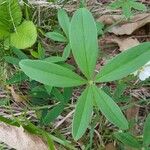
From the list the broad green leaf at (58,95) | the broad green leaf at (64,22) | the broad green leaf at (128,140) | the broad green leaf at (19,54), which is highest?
the broad green leaf at (64,22)

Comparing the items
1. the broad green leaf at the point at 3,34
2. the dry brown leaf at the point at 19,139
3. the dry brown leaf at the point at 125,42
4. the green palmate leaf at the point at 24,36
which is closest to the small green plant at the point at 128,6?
the dry brown leaf at the point at 125,42

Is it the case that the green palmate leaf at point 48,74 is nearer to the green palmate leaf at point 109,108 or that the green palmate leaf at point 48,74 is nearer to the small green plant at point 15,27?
the green palmate leaf at point 109,108

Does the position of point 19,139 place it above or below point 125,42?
below

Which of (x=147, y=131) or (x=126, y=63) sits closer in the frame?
(x=126, y=63)

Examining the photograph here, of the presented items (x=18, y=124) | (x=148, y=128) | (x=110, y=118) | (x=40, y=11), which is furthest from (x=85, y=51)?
(x=40, y=11)

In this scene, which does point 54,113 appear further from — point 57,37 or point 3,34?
point 3,34

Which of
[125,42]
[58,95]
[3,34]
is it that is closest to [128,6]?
[125,42]
